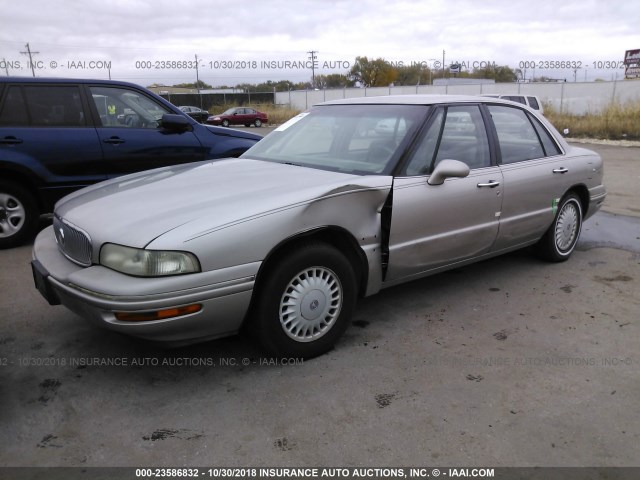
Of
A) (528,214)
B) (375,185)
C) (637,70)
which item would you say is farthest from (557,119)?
(637,70)

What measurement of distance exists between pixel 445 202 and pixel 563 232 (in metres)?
1.94

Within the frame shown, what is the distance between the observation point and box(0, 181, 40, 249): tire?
5406mm

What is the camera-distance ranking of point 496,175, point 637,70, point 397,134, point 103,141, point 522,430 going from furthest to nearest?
point 637,70, point 103,141, point 496,175, point 397,134, point 522,430

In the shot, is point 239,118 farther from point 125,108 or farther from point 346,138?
point 346,138

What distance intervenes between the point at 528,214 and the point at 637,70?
2171 inches

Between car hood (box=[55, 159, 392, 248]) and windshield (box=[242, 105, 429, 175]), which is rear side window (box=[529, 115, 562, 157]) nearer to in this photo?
windshield (box=[242, 105, 429, 175])

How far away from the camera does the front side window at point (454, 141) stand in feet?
12.1

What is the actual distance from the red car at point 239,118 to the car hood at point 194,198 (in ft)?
107

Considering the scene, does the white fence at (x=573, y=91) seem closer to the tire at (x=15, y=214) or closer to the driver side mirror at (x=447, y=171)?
the tire at (x=15, y=214)

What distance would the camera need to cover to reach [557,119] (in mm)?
25688

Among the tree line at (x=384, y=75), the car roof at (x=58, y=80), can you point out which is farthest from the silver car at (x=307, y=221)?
the tree line at (x=384, y=75)

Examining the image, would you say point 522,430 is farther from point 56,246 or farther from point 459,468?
point 56,246

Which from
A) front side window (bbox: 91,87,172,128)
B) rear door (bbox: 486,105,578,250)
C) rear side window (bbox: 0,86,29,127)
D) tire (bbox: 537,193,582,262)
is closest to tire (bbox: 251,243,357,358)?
rear door (bbox: 486,105,578,250)

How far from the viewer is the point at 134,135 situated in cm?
598
